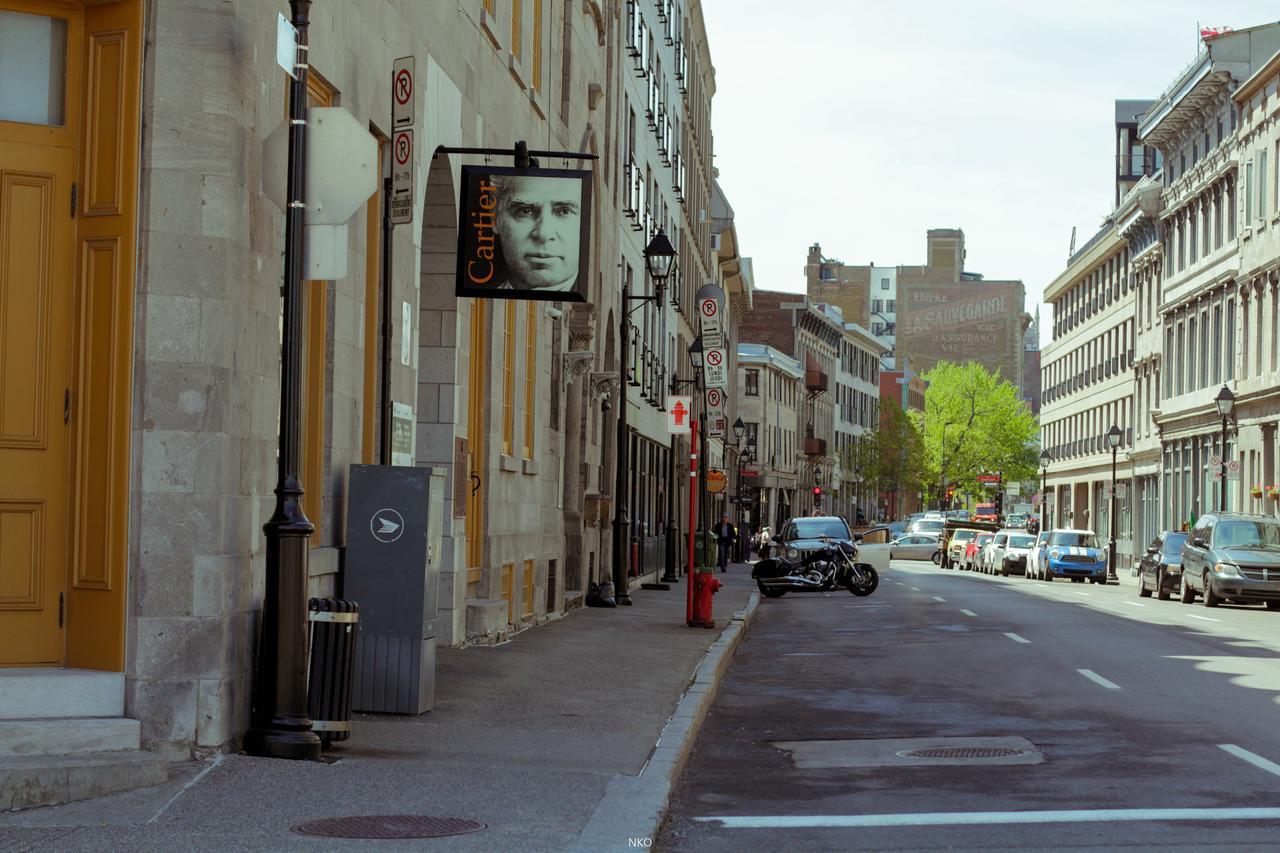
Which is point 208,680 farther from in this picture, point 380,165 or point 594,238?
point 594,238

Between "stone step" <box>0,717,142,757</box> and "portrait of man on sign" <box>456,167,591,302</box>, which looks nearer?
"stone step" <box>0,717,142,757</box>

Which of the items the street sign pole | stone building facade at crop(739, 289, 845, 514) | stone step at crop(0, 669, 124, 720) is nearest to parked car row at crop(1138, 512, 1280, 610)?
the street sign pole

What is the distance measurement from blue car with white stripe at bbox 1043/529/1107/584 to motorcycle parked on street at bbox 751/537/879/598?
769 inches

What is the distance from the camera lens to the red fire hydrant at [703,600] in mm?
23969

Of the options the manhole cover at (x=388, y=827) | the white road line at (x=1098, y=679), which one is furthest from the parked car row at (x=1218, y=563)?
the manhole cover at (x=388, y=827)

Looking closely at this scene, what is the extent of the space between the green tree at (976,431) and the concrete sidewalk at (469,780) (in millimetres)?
110520

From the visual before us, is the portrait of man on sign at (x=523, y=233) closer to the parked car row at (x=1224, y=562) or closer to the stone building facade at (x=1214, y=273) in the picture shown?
the parked car row at (x=1224, y=562)

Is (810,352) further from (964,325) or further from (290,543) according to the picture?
(290,543)

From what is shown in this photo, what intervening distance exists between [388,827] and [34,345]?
3.51 m

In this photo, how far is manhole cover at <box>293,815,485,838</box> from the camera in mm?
8133

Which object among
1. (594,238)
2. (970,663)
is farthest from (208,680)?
(594,238)

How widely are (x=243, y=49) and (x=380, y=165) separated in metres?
4.39

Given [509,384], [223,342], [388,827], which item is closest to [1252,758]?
[388,827]

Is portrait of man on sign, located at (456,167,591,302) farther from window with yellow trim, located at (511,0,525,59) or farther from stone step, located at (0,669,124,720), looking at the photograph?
stone step, located at (0,669,124,720)
